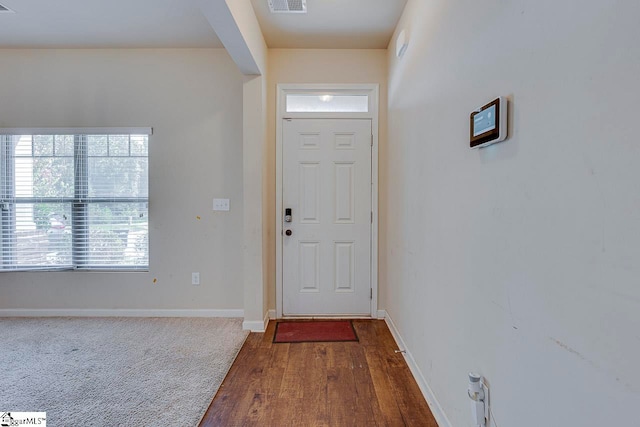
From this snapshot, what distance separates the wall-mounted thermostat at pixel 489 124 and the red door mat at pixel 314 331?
6.70ft

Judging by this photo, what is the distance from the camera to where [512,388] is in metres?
1.06

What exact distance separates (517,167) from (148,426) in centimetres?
215

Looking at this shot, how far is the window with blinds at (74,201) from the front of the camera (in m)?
3.15

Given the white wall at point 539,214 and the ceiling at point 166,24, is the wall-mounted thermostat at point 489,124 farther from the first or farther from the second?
the ceiling at point 166,24

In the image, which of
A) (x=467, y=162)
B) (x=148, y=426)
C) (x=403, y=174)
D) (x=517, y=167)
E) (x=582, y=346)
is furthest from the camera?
(x=403, y=174)

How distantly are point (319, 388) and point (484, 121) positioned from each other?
1.81m

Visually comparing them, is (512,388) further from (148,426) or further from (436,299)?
(148,426)

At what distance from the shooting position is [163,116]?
124 inches

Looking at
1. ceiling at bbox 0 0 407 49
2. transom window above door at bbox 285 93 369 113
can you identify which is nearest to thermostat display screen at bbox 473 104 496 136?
ceiling at bbox 0 0 407 49

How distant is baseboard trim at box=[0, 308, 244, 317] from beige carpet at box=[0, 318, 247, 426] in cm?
7

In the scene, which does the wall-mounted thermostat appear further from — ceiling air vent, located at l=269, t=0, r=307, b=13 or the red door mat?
the red door mat

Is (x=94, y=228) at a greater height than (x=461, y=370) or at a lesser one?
greater

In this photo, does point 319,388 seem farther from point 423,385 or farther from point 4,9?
point 4,9

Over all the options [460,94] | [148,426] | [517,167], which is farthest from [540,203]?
[148,426]
